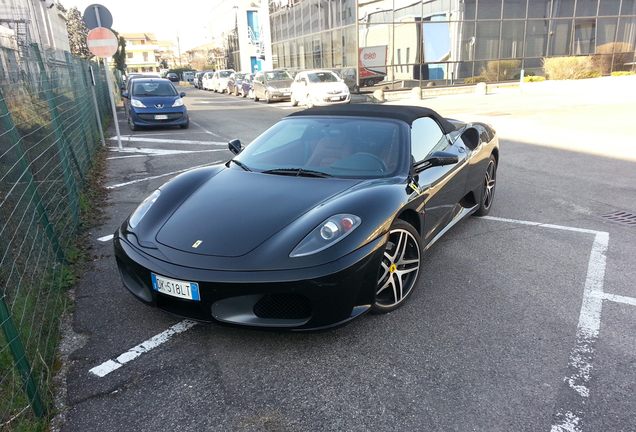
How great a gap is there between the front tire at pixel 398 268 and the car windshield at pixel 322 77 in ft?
58.7

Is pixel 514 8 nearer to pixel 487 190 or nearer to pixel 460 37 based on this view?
pixel 460 37

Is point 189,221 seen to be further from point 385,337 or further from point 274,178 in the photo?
point 385,337

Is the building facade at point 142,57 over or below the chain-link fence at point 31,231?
over

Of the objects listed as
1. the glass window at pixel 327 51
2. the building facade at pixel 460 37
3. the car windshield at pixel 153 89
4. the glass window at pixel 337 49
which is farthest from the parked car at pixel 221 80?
the car windshield at pixel 153 89

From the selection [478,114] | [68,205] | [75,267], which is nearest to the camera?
[75,267]

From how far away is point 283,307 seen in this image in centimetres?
276

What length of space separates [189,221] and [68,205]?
237 cm

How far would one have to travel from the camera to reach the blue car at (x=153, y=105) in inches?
530

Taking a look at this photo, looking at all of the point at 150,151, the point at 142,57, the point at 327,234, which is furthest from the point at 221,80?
the point at 142,57

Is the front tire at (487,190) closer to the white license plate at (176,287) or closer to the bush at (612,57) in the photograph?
the white license plate at (176,287)

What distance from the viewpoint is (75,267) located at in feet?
13.6

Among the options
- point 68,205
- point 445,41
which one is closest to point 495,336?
point 68,205

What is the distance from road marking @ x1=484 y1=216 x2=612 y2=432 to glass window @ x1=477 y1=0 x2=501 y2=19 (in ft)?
83.6

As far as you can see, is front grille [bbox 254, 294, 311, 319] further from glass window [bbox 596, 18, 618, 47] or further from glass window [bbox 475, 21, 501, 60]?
glass window [bbox 596, 18, 618, 47]
